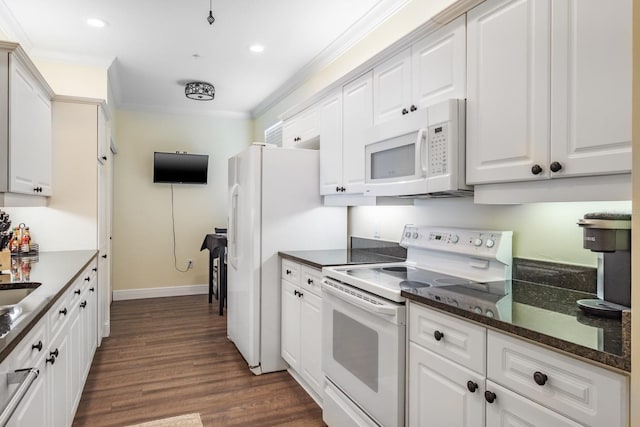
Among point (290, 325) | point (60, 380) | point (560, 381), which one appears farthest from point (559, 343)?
point (290, 325)

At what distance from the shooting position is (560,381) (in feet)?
3.64

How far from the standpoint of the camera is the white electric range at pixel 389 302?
5.77ft

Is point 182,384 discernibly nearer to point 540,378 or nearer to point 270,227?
point 270,227

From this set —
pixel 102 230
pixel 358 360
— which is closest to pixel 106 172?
pixel 102 230

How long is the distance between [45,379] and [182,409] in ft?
3.74

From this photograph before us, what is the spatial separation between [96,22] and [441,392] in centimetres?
351

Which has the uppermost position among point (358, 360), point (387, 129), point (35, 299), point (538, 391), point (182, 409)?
point (387, 129)

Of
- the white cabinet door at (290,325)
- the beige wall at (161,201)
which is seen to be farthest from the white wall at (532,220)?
the beige wall at (161,201)

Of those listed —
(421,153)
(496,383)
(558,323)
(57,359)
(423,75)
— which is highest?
(423,75)

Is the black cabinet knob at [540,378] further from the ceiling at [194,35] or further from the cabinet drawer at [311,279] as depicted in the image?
the ceiling at [194,35]

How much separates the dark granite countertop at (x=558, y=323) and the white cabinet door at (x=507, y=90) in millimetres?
486

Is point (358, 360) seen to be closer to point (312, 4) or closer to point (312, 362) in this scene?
point (312, 362)

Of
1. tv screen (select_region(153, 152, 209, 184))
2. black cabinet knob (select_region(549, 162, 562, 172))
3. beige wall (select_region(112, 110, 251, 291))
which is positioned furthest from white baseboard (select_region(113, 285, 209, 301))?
black cabinet knob (select_region(549, 162, 562, 172))

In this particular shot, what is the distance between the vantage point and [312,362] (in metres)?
2.72
